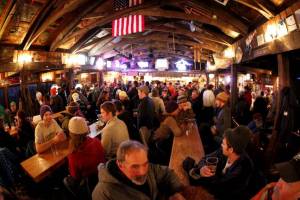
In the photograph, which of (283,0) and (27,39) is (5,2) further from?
(283,0)

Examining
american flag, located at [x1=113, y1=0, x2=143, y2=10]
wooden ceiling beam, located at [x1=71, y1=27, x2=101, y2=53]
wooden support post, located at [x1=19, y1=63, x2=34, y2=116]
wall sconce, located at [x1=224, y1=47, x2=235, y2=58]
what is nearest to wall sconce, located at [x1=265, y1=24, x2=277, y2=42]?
wall sconce, located at [x1=224, y1=47, x2=235, y2=58]

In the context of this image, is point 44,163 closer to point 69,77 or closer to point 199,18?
point 199,18

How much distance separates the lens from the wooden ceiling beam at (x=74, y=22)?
11000 mm

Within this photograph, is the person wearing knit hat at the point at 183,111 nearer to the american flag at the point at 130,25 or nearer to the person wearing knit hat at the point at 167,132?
the person wearing knit hat at the point at 167,132

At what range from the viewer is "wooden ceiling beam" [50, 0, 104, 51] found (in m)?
11.0

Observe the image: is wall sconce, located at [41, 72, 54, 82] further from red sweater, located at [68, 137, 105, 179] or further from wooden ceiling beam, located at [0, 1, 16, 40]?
red sweater, located at [68, 137, 105, 179]

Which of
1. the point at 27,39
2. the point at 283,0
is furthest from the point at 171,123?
the point at 27,39

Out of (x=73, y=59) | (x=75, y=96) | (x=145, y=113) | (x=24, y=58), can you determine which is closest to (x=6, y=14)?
(x=24, y=58)

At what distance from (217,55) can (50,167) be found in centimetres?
1470

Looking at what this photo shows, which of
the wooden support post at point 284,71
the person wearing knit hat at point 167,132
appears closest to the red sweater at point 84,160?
the person wearing knit hat at point 167,132

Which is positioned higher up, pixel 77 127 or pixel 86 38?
pixel 86 38

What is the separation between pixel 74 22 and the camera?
463 inches

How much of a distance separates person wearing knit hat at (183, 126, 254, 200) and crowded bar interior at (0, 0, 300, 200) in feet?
0.04

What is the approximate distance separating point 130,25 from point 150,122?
23.3 ft
